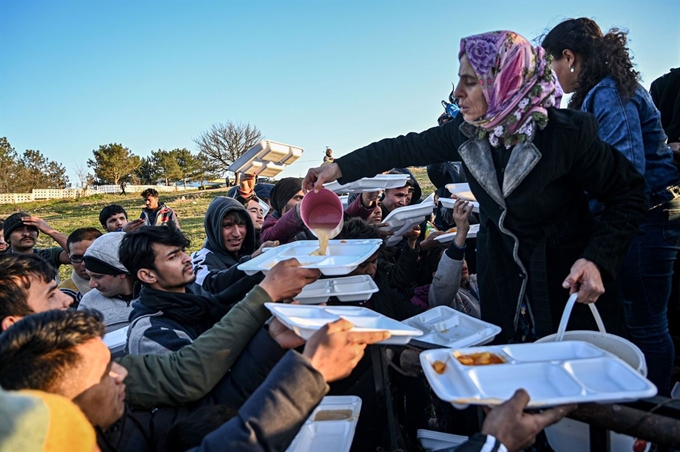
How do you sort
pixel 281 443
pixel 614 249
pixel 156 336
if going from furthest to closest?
pixel 156 336 < pixel 614 249 < pixel 281 443

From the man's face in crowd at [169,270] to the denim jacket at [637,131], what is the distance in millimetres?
2417

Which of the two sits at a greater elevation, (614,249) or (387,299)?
(614,249)

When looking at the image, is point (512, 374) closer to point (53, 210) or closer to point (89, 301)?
point (89, 301)

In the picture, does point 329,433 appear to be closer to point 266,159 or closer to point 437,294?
point 437,294

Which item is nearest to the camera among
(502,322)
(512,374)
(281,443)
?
(281,443)

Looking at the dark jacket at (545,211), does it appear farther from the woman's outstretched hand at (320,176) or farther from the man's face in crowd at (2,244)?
the man's face in crowd at (2,244)

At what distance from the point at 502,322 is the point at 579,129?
3.28 feet

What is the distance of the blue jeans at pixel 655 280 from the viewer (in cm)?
232

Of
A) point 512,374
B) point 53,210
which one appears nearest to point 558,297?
point 512,374

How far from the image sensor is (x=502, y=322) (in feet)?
7.32

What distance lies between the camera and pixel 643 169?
7.29 feet

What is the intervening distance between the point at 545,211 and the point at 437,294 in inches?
45.0

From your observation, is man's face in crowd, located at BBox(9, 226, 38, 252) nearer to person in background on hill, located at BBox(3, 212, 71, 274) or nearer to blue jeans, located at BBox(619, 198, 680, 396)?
person in background on hill, located at BBox(3, 212, 71, 274)

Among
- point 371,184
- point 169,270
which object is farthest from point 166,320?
point 371,184
